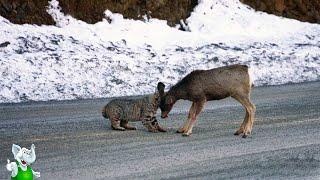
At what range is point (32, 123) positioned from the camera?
40.9 ft

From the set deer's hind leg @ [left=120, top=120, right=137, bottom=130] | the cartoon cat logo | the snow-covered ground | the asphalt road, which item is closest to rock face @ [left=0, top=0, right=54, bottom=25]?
the snow-covered ground

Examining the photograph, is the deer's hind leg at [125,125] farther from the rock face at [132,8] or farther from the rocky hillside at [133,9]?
the rock face at [132,8]

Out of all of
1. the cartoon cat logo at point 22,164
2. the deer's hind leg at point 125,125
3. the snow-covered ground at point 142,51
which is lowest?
the snow-covered ground at point 142,51

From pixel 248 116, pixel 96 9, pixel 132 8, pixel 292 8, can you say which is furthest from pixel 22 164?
pixel 292 8

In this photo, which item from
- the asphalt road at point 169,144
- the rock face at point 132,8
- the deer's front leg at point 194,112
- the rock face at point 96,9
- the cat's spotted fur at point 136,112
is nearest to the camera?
the asphalt road at point 169,144

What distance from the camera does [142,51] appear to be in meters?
22.1

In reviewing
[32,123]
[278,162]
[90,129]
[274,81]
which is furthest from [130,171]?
[274,81]

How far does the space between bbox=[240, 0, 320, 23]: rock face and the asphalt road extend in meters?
15.4

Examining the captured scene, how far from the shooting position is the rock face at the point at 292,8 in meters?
30.4

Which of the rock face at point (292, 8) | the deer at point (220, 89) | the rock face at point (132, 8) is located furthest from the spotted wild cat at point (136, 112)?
the rock face at point (292, 8)

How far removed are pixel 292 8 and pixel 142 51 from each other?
11155 mm

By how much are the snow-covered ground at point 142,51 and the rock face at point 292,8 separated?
0.61 m

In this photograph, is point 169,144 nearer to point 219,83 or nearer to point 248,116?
point 219,83

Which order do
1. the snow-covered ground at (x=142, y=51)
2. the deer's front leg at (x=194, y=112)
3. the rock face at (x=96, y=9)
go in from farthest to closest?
the rock face at (x=96, y=9) < the snow-covered ground at (x=142, y=51) < the deer's front leg at (x=194, y=112)
